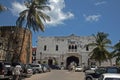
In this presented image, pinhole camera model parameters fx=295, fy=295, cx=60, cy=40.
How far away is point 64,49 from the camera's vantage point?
83375 mm

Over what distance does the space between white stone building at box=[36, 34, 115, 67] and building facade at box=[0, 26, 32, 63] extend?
795 inches

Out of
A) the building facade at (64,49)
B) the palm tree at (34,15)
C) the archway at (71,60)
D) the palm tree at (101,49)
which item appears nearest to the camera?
the palm tree at (34,15)

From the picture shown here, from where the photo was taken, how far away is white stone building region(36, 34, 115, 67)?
82000mm

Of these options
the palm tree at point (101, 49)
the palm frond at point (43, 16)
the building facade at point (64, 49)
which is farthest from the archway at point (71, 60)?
the palm frond at point (43, 16)

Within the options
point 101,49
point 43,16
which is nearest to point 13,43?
point 43,16

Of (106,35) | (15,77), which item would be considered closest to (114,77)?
(15,77)

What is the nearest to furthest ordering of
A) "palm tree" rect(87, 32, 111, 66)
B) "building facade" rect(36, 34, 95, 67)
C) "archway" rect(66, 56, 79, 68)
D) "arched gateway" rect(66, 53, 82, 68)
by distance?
"palm tree" rect(87, 32, 111, 66), "arched gateway" rect(66, 53, 82, 68), "building facade" rect(36, 34, 95, 67), "archway" rect(66, 56, 79, 68)

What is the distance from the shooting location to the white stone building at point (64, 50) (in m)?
82.0

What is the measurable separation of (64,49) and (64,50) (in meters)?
0.31

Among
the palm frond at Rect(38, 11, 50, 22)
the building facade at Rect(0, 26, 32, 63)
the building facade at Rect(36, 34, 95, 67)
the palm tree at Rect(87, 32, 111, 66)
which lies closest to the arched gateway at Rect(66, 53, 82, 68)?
the building facade at Rect(36, 34, 95, 67)

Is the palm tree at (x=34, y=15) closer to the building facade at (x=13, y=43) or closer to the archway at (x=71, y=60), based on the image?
the building facade at (x=13, y=43)

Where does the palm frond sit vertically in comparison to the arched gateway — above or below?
above

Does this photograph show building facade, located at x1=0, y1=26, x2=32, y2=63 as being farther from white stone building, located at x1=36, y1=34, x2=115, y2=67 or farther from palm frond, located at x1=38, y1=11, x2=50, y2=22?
white stone building, located at x1=36, y1=34, x2=115, y2=67

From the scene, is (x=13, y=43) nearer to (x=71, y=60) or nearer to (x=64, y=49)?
(x=64, y=49)
